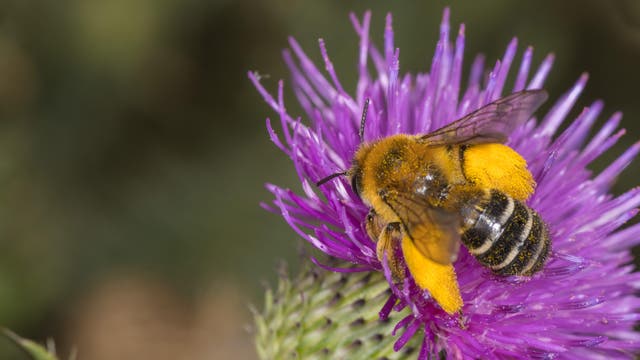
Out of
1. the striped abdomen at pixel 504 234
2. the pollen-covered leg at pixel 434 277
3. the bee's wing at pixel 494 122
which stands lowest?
the pollen-covered leg at pixel 434 277

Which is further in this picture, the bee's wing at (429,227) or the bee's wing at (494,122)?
the bee's wing at (494,122)

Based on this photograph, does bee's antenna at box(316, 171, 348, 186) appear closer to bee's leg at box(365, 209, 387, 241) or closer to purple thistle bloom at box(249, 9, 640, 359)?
purple thistle bloom at box(249, 9, 640, 359)

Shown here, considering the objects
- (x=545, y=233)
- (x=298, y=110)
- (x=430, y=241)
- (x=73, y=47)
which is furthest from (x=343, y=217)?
(x=73, y=47)

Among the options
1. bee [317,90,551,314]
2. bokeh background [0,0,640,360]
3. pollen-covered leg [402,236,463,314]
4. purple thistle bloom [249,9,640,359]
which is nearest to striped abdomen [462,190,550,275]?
bee [317,90,551,314]

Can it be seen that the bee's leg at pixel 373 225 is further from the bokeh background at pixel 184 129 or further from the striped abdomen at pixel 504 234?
the bokeh background at pixel 184 129

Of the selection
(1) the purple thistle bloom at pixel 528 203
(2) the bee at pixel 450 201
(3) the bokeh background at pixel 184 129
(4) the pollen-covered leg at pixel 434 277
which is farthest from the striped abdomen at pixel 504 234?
(3) the bokeh background at pixel 184 129

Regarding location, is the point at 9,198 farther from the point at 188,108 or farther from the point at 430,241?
the point at 430,241

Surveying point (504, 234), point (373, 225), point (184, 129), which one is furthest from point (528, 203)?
point (184, 129)
